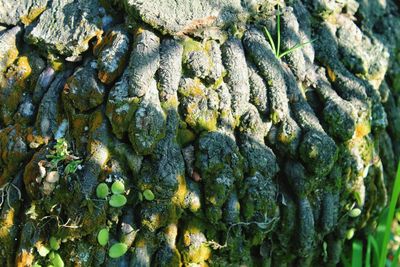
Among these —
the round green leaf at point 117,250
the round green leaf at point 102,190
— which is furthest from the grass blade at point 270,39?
the round green leaf at point 117,250

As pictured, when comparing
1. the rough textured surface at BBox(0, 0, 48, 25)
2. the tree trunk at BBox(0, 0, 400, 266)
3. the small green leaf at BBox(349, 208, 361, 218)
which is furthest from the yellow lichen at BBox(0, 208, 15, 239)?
the small green leaf at BBox(349, 208, 361, 218)

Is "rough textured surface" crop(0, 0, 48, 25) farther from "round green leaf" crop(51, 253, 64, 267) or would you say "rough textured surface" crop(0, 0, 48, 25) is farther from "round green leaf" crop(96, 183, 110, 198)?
"round green leaf" crop(51, 253, 64, 267)

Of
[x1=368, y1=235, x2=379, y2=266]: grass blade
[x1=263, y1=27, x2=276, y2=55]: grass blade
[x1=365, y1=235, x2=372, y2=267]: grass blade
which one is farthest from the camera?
[x1=368, y1=235, x2=379, y2=266]: grass blade

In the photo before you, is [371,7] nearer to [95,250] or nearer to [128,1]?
[128,1]

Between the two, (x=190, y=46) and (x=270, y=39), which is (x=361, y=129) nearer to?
(x=270, y=39)

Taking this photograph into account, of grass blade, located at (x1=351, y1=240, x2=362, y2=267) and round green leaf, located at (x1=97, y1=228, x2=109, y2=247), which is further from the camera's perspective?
grass blade, located at (x1=351, y1=240, x2=362, y2=267)

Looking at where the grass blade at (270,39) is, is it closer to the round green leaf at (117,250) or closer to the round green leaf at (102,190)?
the round green leaf at (102,190)

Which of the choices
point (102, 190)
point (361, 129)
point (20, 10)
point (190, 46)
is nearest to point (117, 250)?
point (102, 190)
